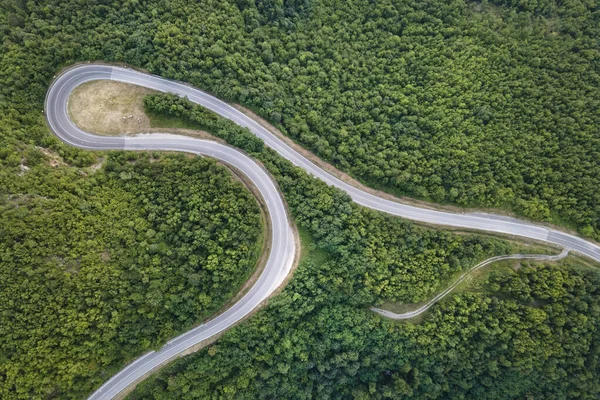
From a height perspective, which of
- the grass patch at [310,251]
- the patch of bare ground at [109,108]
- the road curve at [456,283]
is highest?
the road curve at [456,283]

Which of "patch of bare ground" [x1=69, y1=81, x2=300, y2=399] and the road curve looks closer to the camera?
"patch of bare ground" [x1=69, y1=81, x2=300, y2=399]

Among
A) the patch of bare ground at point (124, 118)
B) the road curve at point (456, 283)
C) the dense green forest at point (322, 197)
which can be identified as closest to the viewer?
the dense green forest at point (322, 197)

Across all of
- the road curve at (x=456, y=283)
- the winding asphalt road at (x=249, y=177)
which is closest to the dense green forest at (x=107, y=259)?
the winding asphalt road at (x=249, y=177)

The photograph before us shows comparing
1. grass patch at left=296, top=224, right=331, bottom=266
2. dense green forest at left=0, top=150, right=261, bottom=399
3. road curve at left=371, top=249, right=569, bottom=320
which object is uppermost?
road curve at left=371, top=249, right=569, bottom=320

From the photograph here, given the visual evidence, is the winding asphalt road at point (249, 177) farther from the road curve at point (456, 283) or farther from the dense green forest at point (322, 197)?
the road curve at point (456, 283)

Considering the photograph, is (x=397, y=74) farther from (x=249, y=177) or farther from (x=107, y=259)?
(x=107, y=259)

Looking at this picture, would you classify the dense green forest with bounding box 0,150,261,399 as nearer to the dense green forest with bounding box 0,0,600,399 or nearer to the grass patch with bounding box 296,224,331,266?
the dense green forest with bounding box 0,0,600,399

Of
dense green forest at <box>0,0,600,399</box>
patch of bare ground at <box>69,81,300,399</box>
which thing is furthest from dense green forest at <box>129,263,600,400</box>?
patch of bare ground at <box>69,81,300,399</box>

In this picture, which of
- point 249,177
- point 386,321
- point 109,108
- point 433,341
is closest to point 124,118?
point 109,108
